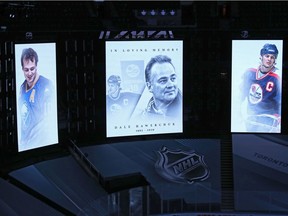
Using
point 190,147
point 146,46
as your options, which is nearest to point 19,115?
point 146,46

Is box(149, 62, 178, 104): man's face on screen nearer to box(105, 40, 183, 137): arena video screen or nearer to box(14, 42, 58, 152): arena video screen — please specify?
box(105, 40, 183, 137): arena video screen

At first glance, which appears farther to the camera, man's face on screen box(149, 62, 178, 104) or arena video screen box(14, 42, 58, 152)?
man's face on screen box(149, 62, 178, 104)

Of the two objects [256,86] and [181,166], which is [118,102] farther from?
[256,86]

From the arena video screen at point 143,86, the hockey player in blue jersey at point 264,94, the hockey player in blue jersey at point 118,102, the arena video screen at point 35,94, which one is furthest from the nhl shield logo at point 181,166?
the arena video screen at point 35,94

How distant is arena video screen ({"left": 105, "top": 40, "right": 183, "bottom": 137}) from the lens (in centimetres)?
550

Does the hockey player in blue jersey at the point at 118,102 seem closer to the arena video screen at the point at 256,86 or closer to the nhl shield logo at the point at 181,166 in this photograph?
the nhl shield logo at the point at 181,166

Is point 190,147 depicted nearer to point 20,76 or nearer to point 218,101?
point 218,101

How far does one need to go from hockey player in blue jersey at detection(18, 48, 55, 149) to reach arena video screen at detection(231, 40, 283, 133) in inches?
74.0

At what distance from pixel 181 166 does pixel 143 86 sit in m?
0.88

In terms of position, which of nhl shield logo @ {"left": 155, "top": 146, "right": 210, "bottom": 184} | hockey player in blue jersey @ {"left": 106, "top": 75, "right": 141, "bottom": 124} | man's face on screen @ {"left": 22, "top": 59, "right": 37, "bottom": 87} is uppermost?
man's face on screen @ {"left": 22, "top": 59, "right": 37, "bottom": 87}

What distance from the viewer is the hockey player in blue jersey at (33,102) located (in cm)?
494

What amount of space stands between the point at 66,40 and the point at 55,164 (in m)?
1.16

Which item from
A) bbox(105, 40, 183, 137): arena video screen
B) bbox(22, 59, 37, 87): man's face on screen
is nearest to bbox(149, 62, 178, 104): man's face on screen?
bbox(105, 40, 183, 137): arena video screen

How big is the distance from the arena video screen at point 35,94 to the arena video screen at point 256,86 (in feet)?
6.03
